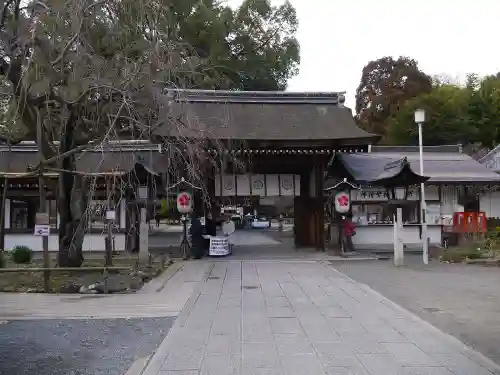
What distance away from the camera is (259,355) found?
606cm

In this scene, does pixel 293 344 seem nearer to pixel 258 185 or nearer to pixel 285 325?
pixel 285 325

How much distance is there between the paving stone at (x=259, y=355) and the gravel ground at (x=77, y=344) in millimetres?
1229

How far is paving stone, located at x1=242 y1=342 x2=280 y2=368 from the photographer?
5.70 m

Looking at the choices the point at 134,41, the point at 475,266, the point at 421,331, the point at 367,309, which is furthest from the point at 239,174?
the point at 421,331

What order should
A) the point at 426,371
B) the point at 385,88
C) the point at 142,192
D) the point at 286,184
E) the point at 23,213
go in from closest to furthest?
the point at 426,371, the point at 142,192, the point at 286,184, the point at 23,213, the point at 385,88

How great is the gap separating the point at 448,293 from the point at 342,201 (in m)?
9.13

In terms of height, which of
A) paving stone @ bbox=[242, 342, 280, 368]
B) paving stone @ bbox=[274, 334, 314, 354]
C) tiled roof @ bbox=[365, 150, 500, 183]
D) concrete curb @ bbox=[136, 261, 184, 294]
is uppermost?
tiled roof @ bbox=[365, 150, 500, 183]

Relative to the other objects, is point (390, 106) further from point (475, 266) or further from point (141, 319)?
point (141, 319)

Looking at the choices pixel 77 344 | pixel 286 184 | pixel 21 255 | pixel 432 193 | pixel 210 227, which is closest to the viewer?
pixel 77 344

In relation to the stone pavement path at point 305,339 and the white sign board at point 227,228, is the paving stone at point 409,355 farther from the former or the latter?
the white sign board at point 227,228

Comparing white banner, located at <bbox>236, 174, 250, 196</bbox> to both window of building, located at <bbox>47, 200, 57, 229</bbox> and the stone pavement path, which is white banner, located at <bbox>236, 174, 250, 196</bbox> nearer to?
window of building, located at <bbox>47, 200, 57, 229</bbox>

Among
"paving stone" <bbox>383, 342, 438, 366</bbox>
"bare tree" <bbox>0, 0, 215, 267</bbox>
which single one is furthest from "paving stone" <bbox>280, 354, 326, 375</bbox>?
"bare tree" <bbox>0, 0, 215, 267</bbox>

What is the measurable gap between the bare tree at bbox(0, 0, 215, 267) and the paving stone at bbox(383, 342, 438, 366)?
20.8ft

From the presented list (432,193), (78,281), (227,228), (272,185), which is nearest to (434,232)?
(432,193)
